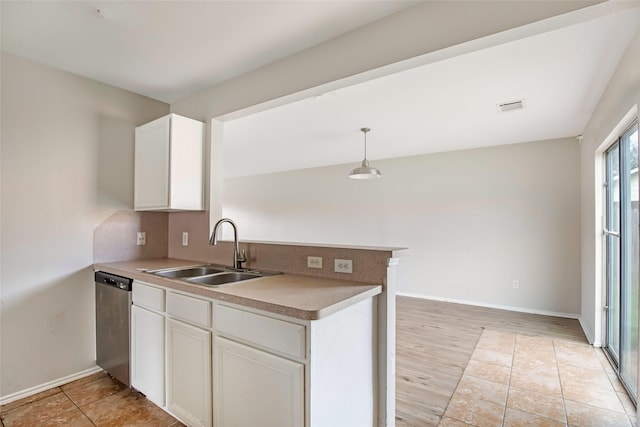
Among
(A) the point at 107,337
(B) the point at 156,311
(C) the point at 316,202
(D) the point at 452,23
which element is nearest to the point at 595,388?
(D) the point at 452,23

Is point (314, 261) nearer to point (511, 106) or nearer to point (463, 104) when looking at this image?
point (463, 104)

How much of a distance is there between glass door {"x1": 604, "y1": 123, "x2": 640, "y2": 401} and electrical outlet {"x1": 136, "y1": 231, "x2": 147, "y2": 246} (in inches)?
155

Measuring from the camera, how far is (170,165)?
2.53m

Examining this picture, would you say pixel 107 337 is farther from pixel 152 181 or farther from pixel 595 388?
pixel 595 388

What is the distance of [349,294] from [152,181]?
2.04 meters

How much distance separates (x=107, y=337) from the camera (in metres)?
2.49

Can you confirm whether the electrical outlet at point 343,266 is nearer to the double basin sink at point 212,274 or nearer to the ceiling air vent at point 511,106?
the double basin sink at point 212,274

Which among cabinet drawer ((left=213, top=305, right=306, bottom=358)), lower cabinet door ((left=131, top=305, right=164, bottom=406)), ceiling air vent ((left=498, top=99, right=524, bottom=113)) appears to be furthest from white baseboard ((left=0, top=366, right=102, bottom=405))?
ceiling air vent ((left=498, top=99, right=524, bottom=113))

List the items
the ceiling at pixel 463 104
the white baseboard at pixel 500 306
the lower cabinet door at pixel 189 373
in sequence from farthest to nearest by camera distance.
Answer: the white baseboard at pixel 500 306
the ceiling at pixel 463 104
the lower cabinet door at pixel 189 373

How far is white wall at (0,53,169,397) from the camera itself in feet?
7.44

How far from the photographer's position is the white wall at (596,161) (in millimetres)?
2137

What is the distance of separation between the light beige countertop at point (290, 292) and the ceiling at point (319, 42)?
1392 mm

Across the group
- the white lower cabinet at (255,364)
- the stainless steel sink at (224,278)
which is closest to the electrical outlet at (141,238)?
the white lower cabinet at (255,364)

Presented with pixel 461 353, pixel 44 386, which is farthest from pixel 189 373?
pixel 461 353
